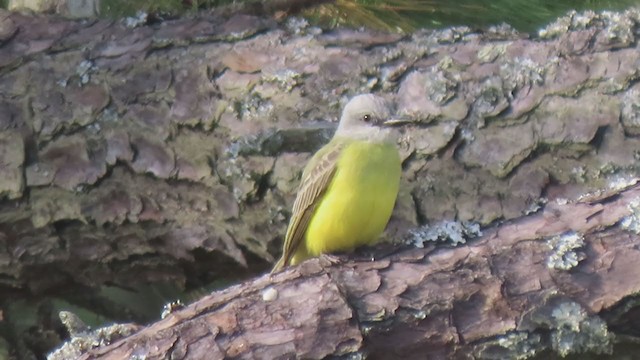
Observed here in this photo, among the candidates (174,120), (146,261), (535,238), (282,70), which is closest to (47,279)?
(146,261)

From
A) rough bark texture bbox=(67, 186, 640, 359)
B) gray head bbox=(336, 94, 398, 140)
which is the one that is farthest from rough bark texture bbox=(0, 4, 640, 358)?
rough bark texture bbox=(67, 186, 640, 359)

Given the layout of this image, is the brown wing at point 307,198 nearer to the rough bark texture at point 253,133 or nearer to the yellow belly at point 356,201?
the yellow belly at point 356,201

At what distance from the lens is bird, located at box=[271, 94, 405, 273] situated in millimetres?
4070

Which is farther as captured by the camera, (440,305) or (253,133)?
(253,133)

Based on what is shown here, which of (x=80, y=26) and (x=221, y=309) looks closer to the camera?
(x=221, y=309)

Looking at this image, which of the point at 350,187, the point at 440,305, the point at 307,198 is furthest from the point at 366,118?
the point at 440,305

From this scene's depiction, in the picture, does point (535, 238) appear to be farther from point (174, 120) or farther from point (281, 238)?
point (174, 120)

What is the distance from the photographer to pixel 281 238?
4402mm

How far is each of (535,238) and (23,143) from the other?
2.03 m

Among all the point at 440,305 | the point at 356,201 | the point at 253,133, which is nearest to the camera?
the point at 440,305

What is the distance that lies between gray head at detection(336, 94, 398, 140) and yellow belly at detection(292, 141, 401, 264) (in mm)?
48

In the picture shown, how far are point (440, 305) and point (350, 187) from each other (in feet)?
3.81

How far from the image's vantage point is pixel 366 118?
4188 mm

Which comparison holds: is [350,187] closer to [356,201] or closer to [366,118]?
[356,201]
